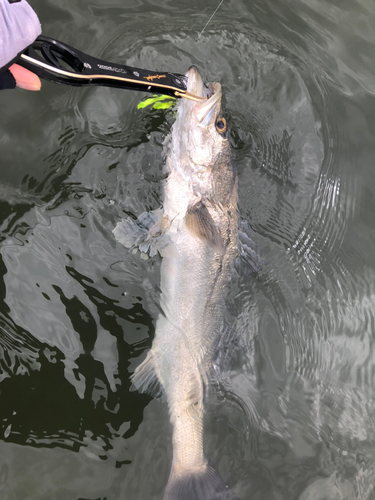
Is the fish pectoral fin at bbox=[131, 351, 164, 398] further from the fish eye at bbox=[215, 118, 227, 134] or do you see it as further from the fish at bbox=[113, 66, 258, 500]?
the fish eye at bbox=[215, 118, 227, 134]

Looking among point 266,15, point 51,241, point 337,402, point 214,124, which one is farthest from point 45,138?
point 337,402

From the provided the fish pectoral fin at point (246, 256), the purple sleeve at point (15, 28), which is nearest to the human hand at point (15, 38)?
the purple sleeve at point (15, 28)

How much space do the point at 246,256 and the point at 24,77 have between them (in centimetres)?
220

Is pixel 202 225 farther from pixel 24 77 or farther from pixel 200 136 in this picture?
pixel 24 77

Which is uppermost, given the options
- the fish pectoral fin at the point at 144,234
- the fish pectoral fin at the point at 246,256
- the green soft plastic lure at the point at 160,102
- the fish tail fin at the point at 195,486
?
the green soft plastic lure at the point at 160,102

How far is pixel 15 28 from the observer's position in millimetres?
2506

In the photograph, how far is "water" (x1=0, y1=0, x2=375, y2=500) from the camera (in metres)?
3.35

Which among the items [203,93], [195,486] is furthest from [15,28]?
[195,486]

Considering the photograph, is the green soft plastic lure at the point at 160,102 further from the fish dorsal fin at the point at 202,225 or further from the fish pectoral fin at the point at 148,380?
the fish pectoral fin at the point at 148,380

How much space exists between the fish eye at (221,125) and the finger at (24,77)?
153cm

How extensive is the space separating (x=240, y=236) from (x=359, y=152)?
1947 mm

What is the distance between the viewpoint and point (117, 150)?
3.85 m

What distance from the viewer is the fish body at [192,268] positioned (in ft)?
10.6

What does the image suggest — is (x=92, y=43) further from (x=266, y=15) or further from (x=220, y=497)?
(x=220, y=497)
